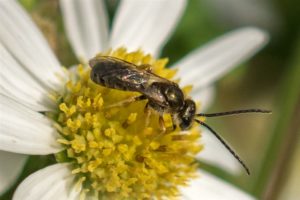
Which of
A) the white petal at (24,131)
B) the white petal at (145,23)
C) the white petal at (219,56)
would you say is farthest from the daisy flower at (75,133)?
the white petal at (219,56)

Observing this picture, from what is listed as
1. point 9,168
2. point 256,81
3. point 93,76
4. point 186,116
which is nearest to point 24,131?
point 9,168

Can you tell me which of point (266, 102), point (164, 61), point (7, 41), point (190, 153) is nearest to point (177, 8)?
point (164, 61)

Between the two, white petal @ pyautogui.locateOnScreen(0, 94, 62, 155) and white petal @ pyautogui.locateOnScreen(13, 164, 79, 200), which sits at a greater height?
white petal @ pyautogui.locateOnScreen(0, 94, 62, 155)

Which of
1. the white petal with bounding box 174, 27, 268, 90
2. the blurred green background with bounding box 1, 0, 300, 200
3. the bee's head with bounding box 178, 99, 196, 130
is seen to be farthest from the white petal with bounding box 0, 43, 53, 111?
the white petal with bounding box 174, 27, 268, 90

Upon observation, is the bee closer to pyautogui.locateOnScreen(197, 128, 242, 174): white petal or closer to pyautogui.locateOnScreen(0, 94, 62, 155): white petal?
pyautogui.locateOnScreen(0, 94, 62, 155): white petal

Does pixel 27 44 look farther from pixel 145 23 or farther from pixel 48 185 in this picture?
pixel 145 23

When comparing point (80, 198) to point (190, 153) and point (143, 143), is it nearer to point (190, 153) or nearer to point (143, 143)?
point (143, 143)
